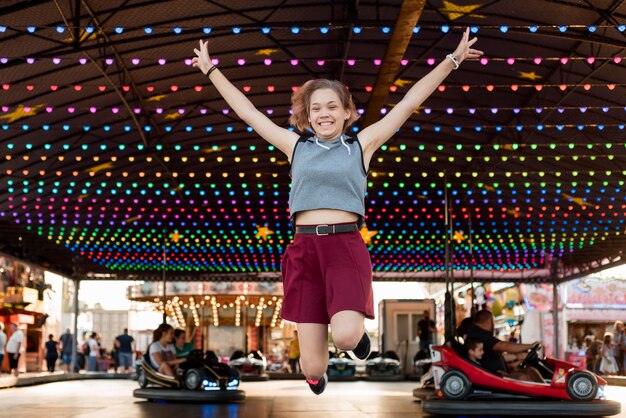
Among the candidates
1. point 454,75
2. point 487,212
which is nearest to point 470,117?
point 454,75

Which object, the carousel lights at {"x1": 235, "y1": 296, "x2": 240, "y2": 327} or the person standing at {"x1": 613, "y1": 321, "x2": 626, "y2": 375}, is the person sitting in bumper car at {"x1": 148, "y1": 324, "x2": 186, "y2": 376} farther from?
the carousel lights at {"x1": 235, "y1": 296, "x2": 240, "y2": 327}

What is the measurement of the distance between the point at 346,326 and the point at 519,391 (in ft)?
20.6

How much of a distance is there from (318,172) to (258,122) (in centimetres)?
31

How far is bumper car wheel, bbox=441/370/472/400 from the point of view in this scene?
29.3 feet

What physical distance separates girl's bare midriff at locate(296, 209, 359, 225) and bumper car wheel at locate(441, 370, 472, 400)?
245 inches

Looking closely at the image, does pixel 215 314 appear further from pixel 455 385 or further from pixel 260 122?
pixel 260 122

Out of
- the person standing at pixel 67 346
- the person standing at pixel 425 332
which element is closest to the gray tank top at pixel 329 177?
the person standing at pixel 425 332

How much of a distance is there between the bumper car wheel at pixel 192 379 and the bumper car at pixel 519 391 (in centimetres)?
343

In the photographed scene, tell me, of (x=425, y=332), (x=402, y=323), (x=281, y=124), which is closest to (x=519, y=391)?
(x=281, y=124)

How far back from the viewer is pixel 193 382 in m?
11.4

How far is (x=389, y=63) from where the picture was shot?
414 inches

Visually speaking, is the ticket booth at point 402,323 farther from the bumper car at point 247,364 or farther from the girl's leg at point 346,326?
the girl's leg at point 346,326

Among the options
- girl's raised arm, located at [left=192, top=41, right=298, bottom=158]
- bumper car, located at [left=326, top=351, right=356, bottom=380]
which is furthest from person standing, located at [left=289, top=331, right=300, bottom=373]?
girl's raised arm, located at [left=192, top=41, right=298, bottom=158]

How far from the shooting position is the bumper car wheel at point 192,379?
11.4 metres
